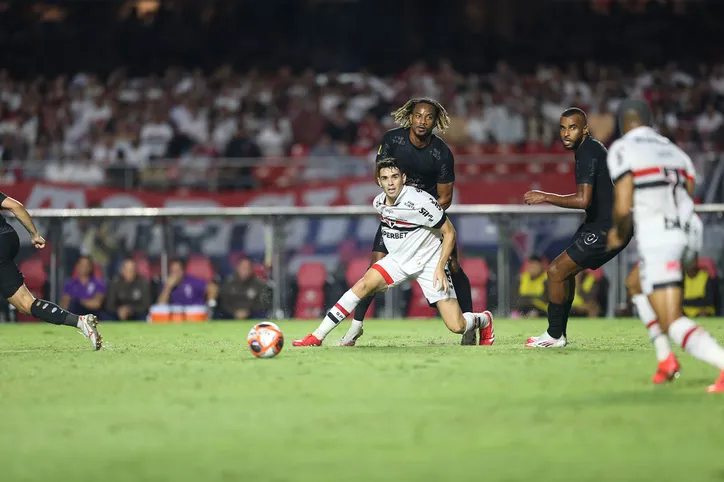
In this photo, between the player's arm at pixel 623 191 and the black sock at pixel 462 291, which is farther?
the black sock at pixel 462 291

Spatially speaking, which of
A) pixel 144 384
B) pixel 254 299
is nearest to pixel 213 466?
pixel 144 384

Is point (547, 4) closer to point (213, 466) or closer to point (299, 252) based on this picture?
point (299, 252)

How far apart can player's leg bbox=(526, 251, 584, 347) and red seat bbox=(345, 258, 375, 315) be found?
756 centimetres

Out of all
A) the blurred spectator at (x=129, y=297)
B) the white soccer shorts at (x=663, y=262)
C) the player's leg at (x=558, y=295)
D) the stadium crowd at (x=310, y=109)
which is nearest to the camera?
the white soccer shorts at (x=663, y=262)

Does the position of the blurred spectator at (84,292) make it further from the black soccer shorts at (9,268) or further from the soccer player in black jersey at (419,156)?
the soccer player in black jersey at (419,156)

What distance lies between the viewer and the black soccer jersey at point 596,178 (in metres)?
10.7

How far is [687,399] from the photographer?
7.03 metres

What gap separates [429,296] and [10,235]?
406 centimetres

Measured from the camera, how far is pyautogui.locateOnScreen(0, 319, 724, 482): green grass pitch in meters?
5.07

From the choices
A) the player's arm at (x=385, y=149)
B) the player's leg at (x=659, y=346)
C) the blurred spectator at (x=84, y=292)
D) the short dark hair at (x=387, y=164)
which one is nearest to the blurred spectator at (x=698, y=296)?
the player's arm at (x=385, y=149)

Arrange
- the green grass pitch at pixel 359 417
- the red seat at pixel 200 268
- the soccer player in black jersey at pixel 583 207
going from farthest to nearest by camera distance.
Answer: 1. the red seat at pixel 200 268
2. the soccer player in black jersey at pixel 583 207
3. the green grass pitch at pixel 359 417

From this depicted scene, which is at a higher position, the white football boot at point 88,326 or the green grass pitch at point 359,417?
the white football boot at point 88,326

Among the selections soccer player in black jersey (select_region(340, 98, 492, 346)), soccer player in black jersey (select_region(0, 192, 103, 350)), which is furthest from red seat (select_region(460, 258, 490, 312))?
soccer player in black jersey (select_region(0, 192, 103, 350))

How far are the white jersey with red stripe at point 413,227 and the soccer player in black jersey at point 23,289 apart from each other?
2903 mm
